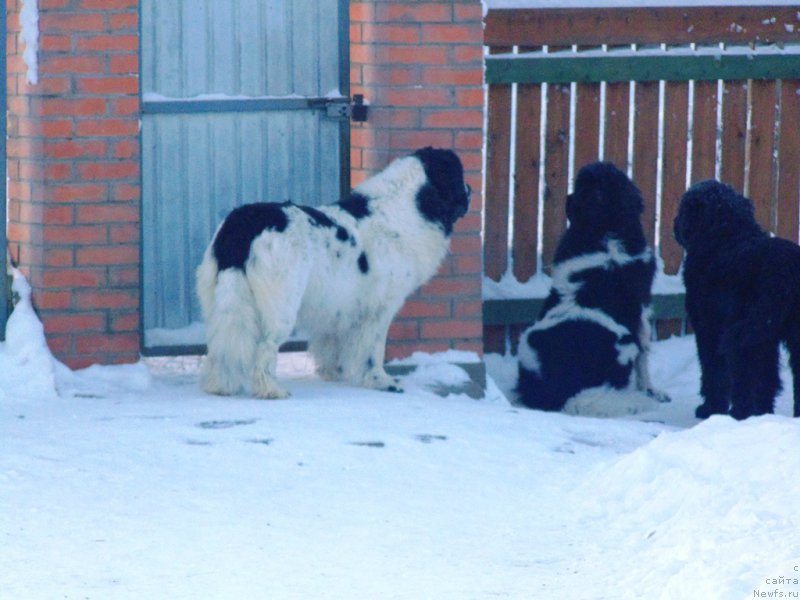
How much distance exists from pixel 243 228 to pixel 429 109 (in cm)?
142

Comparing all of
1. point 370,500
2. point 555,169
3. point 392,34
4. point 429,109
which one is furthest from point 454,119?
point 370,500

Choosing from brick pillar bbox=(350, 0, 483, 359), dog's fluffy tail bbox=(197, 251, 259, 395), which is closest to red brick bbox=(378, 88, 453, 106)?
brick pillar bbox=(350, 0, 483, 359)

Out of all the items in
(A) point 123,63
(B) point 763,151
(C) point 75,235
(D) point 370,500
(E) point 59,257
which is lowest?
(D) point 370,500

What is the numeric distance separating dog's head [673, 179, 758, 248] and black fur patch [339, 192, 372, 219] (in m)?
1.66

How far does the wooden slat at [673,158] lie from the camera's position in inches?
366

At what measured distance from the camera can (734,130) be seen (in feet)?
31.0

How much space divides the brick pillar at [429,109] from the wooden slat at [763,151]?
245cm

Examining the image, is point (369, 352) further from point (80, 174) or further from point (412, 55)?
point (80, 174)

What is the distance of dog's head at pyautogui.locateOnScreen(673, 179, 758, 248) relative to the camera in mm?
7535

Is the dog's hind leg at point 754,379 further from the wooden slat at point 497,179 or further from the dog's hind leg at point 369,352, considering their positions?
the wooden slat at point 497,179

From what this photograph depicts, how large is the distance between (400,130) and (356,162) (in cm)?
30

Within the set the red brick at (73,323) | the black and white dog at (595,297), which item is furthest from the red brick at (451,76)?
the red brick at (73,323)

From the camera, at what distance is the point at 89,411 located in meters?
6.64

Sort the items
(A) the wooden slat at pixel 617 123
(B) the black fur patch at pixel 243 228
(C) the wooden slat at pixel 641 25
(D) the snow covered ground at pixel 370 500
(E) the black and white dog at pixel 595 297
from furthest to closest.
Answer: (A) the wooden slat at pixel 617 123
(C) the wooden slat at pixel 641 25
(E) the black and white dog at pixel 595 297
(B) the black fur patch at pixel 243 228
(D) the snow covered ground at pixel 370 500
